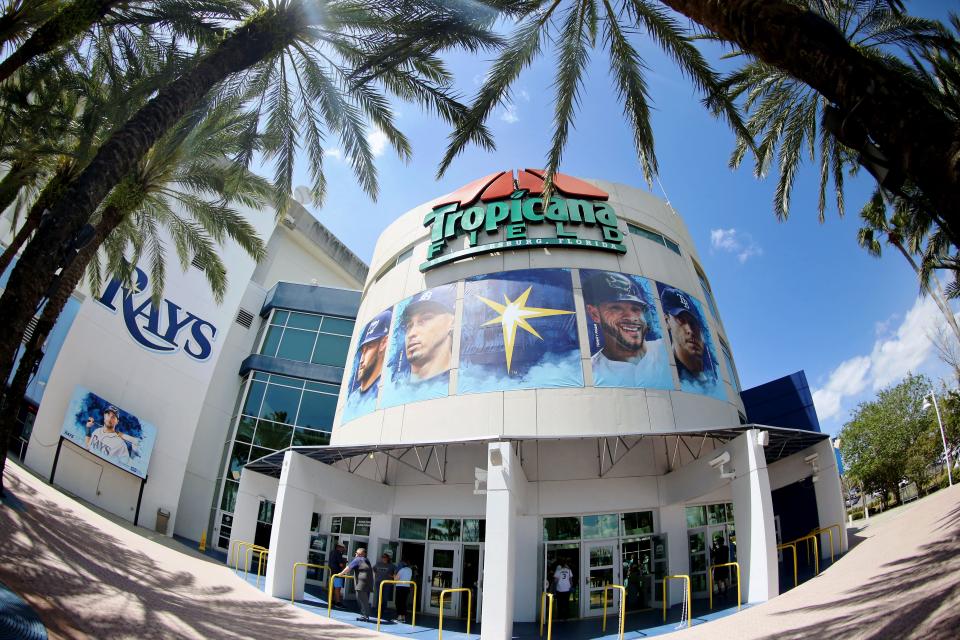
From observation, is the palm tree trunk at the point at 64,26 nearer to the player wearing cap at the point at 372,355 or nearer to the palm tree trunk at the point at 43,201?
the palm tree trunk at the point at 43,201

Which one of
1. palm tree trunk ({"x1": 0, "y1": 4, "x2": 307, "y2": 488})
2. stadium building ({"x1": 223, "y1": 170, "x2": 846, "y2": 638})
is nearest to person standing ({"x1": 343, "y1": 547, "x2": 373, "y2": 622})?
stadium building ({"x1": 223, "y1": 170, "x2": 846, "y2": 638})

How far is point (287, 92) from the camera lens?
40.7 ft

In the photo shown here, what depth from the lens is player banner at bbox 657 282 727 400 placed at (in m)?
16.8

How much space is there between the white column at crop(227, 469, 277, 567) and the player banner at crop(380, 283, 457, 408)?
18.0 ft

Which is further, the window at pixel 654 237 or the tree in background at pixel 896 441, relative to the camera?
the tree in background at pixel 896 441

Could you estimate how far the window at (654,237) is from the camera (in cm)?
2016

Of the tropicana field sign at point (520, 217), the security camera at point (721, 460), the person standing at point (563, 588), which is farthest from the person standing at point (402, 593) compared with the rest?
the tropicana field sign at point (520, 217)

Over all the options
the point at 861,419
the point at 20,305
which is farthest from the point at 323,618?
the point at 861,419

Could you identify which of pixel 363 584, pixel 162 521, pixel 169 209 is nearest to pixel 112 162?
pixel 169 209

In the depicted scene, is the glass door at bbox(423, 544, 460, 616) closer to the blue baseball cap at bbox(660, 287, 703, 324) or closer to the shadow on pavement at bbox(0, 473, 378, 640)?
the shadow on pavement at bbox(0, 473, 378, 640)

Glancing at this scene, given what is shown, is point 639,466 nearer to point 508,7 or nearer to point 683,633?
point 683,633

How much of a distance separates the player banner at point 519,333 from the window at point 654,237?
402cm

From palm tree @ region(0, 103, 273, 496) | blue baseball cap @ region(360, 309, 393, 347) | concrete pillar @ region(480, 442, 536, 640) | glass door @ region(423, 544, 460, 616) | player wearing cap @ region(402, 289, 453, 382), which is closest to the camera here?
palm tree @ region(0, 103, 273, 496)

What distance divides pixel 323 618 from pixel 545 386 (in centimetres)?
829
